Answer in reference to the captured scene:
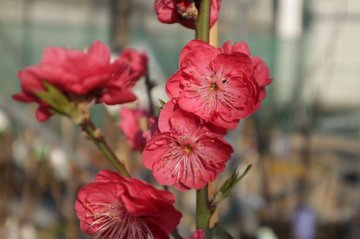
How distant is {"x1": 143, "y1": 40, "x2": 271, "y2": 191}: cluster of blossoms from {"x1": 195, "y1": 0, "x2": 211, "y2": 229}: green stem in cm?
2

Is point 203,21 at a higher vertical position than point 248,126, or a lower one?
higher

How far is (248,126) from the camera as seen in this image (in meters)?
3.95

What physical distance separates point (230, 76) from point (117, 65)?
0.09 metres

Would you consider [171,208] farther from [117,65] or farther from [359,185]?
[359,185]

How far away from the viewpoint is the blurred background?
8.02 ft

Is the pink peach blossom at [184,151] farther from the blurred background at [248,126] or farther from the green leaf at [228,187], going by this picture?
the blurred background at [248,126]

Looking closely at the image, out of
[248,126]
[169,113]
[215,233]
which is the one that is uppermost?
[169,113]

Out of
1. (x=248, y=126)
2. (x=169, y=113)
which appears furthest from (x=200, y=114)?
(x=248, y=126)

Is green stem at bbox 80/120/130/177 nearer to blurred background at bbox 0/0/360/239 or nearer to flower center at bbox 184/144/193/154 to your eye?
flower center at bbox 184/144/193/154

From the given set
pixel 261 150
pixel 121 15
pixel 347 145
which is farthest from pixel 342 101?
pixel 121 15

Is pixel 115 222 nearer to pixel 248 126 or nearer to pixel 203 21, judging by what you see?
pixel 203 21

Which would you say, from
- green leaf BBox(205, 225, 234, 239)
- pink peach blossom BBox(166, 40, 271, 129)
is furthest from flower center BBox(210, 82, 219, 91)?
green leaf BBox(205, 225, 234, 239)

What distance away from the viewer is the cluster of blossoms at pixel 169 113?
52 centimetres

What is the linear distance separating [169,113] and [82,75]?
83 millimetres
